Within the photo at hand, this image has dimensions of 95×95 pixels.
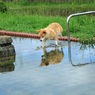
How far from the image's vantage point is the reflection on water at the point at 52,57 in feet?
29.3

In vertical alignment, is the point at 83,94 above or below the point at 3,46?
below

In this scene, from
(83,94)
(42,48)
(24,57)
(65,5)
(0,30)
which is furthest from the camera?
(65,5)

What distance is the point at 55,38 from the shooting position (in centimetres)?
1095

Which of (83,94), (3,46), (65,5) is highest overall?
(65,5)

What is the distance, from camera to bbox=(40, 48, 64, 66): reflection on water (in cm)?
892

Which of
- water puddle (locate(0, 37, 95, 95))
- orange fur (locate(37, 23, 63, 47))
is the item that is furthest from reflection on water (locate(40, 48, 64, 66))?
orange fur (locate(37, 23, 63, 47))

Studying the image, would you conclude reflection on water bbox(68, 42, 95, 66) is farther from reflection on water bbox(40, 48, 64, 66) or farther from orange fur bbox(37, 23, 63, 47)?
orange fur bbox(37, 23, 63, 47)

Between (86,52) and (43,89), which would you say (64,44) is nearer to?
(86,52)

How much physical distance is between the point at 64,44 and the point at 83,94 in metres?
4.67

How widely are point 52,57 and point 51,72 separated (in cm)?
148

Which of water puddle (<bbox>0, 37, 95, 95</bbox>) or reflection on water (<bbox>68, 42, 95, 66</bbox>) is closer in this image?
water puddle (<bbox>0, 37, 95, 95</bbox>)

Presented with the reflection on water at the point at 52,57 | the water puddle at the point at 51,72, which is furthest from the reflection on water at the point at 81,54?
the reflection on water at the point at 52,57

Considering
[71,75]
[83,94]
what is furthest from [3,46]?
[83,94]

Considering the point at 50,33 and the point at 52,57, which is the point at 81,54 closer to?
the point at 52,57
